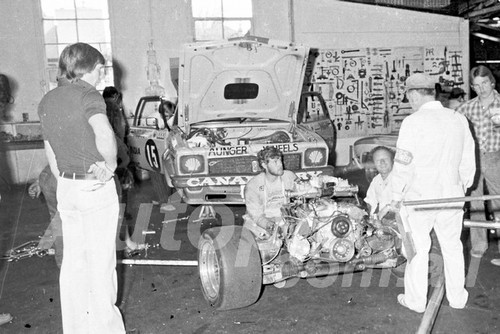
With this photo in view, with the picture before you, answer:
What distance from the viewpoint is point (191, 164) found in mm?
6707

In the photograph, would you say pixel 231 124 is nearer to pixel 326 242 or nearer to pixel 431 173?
pixel 326 242

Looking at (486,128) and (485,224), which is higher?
(486,128)

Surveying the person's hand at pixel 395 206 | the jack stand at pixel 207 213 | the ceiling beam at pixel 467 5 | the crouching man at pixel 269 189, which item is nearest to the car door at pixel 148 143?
the jack stand at pixel 207 213

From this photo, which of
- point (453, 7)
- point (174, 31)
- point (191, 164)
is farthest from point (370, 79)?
point (191, 164)

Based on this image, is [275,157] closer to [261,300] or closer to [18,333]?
[261,300]

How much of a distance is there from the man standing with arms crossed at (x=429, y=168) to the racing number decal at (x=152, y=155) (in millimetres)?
4658

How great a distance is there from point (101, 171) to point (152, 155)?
15.9 feet

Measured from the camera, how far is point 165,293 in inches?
194

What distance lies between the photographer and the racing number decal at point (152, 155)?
26.0ft

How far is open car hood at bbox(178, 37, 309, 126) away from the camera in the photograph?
695 cm

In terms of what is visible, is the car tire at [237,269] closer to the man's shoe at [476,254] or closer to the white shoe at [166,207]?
the man's shoe at [476,254]

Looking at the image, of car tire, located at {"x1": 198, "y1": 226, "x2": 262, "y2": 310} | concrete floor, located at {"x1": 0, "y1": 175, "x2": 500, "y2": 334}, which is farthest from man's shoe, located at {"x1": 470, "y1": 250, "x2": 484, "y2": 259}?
car tire, located at {"x1": 198, "y1": 226, "x2": 262, "y2": 310}

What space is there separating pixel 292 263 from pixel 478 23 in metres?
11.0

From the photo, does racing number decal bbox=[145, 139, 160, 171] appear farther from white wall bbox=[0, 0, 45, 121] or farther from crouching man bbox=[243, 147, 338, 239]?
white wall bbox=[0, 0, 45, 121]
